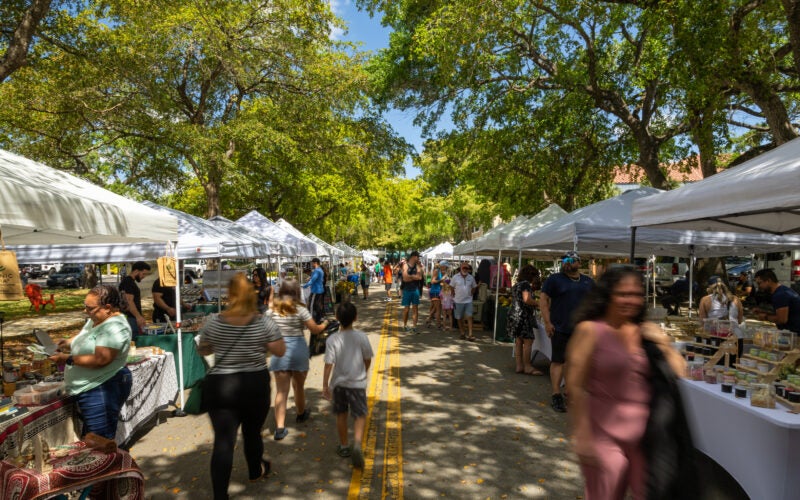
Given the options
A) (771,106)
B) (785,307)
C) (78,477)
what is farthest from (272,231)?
(771,106)

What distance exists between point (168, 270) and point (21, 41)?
14.0 ft

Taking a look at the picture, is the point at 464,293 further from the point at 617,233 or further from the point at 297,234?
the point at 297,234

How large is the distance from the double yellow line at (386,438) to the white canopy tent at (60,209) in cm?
320

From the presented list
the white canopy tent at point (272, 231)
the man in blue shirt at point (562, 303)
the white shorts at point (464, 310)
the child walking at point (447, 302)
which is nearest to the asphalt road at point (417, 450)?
the man in blue shirt at point (562, 303)

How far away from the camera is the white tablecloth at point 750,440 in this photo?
321 cm

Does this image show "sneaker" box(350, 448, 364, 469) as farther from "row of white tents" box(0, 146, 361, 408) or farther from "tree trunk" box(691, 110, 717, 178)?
"tree trunk" box(691, 110, 717, 178)

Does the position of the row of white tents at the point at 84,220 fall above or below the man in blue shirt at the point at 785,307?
above

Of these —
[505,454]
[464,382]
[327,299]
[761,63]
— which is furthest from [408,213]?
[505,454]

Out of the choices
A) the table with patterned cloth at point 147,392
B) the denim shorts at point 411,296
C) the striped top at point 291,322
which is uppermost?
the striped top at point 291,322

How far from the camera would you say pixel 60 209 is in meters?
3.77

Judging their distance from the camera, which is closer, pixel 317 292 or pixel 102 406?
pixel 102 406

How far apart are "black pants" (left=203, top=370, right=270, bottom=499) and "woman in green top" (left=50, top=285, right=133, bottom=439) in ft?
3.09

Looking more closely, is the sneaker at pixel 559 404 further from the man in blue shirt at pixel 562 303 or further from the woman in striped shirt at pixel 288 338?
the woman in striped shirt at pixel 288 338

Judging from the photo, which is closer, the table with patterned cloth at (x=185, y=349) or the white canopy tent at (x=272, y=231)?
Answer: the table with patterned cloth at (x=185, y=349)
